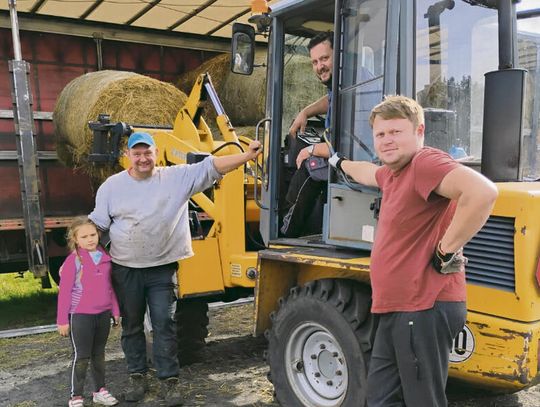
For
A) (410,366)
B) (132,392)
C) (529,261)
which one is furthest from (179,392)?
(529,261)

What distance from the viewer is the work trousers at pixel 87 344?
3703 mm

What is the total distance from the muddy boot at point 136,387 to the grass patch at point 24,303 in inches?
111

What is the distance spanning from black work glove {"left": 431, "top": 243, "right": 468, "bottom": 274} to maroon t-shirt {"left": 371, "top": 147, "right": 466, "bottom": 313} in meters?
0.02

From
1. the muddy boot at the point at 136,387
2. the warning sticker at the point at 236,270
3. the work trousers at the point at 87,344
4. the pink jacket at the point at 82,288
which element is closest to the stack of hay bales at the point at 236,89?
the warning sticker at the point at 236,270

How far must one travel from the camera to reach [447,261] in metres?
2.21

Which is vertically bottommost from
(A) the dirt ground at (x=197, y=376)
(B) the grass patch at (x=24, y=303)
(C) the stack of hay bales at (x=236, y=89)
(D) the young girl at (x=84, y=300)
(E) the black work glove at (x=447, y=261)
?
(B) the grass patch at (x=24, y=303)

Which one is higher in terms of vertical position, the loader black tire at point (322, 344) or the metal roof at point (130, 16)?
the metal roof at point (130, 16)

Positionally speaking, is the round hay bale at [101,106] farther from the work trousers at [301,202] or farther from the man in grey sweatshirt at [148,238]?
the work trousers at [301,202]

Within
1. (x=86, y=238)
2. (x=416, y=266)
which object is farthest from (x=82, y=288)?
(x=416, y=266)

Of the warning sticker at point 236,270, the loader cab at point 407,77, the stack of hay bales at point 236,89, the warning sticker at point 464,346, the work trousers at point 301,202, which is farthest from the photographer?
the stack of hay bales at point 236,89

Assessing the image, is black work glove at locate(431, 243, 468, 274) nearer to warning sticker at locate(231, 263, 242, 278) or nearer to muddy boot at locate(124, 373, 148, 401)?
warning sticker at locate(231, 263, 242, 278)

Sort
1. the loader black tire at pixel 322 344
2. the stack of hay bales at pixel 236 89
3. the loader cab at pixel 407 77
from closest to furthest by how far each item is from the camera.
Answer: the loader cab at pixel 407 77, the loader black tire at pixel 322 344, the stack of hay bales at pixel 236 89

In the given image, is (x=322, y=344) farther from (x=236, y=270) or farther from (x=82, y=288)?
(x=82, y=288)

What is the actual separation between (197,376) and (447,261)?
9.22ft
